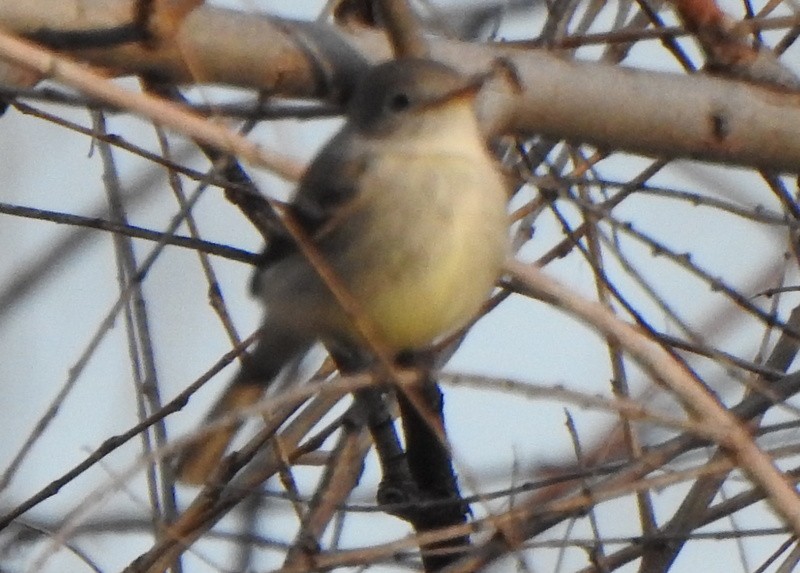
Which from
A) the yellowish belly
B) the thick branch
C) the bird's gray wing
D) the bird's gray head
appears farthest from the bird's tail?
the thick branch

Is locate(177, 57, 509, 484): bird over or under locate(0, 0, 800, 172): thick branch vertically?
over

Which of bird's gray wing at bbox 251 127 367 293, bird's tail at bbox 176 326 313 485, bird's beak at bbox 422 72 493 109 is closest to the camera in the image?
bird's beak at bbox 422 72 493 109

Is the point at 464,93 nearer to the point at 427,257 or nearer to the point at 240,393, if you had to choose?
the point at 427,257

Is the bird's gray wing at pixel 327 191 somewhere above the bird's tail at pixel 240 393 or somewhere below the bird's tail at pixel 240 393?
above

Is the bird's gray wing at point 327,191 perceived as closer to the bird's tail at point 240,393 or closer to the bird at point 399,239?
the bird at point 399,239

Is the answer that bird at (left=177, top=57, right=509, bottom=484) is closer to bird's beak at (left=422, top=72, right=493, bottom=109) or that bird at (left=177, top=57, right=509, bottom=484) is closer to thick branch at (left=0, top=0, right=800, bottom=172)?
bird's beak at (left=422, top=72, right=493, bottom=109)

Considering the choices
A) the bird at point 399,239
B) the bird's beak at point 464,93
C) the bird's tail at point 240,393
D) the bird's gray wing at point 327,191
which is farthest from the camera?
the bird's tail at point 240,393

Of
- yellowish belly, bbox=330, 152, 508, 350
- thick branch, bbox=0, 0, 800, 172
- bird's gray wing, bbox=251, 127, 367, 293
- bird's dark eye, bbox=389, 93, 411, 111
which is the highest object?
bird's dark eye, bbox=389, 93, 411, 111

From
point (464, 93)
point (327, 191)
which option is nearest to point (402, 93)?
point (327, 191)

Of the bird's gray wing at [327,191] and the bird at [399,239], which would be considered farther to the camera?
the bird at [399,239]

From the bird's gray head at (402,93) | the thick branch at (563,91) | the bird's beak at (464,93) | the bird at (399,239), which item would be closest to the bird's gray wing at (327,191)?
the bird at (399,239)
